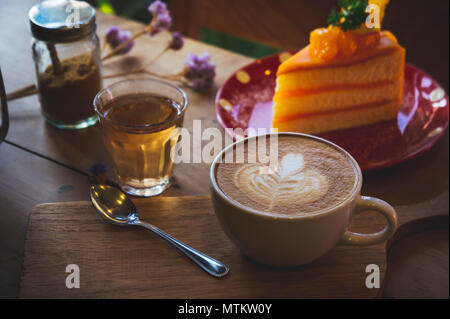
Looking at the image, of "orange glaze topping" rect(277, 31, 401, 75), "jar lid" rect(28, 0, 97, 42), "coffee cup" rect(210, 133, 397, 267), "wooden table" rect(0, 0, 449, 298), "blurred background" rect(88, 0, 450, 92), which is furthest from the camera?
"blurred background" rect(88, 0, 450, 92)

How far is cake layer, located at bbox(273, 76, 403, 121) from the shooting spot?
3.34 feet

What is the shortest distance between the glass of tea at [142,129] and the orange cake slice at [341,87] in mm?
268

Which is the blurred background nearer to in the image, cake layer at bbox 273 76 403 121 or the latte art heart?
cake layer at bbox 273 76 403 121

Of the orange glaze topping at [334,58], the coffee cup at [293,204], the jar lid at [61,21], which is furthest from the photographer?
the orange glaze topping at [334,58]

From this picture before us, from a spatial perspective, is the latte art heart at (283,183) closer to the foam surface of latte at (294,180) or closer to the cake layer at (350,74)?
the foam surface of latte at (294,180)

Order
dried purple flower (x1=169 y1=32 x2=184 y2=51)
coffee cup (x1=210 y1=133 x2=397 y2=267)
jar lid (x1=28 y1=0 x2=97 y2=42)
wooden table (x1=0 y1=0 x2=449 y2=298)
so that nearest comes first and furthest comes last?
coffee cup (x1=210 y1=133 x2=397 y2=267) → wooden table (x1=0 y1=0 x2=449 y2=298) → jar lid (x1=28 y1=0 x2=97 y2=42) → dried purple flower (x1=169 y1=32 x2=184 y2=51)

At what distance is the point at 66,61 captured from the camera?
2.91ft

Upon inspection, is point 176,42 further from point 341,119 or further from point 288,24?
point 288,24

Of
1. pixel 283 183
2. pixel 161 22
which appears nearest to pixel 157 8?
pixel 161 22

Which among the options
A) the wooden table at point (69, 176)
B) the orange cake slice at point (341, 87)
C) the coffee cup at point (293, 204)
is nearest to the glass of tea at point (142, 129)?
the wooden table at point (69, 176)

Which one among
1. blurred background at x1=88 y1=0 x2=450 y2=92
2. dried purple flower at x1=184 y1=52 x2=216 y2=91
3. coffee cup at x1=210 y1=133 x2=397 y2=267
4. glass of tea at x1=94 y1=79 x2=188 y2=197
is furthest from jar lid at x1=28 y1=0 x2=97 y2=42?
blurred background at x1=88 y1=0 x2=450 y2=92

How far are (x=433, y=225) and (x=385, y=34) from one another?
0.49 metres

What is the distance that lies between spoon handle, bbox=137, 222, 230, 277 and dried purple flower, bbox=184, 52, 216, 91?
1.57 feet

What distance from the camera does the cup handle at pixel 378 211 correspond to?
58 cm
